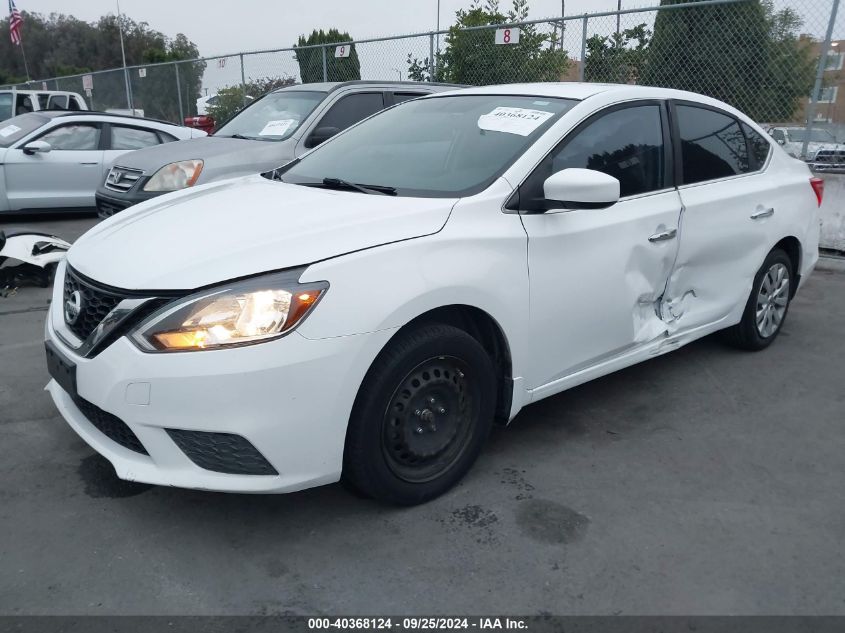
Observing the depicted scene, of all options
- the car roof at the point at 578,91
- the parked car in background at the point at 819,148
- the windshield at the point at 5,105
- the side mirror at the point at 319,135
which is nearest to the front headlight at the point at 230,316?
the car roof at the point at 578,91

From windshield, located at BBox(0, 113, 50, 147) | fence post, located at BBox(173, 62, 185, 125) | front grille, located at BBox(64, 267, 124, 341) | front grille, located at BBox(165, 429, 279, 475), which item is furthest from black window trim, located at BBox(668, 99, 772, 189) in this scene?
fence post, located at BBox(173, 62, 185, 125)

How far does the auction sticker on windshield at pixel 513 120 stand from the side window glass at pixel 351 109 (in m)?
3.69

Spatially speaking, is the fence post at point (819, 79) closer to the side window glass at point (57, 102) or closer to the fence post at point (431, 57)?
the fence post at point (431, 57)

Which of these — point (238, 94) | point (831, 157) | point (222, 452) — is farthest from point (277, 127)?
point (238, 94)

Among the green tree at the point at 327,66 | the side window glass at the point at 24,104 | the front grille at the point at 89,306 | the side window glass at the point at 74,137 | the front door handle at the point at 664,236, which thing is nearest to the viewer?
the front grille at the point at 89,306

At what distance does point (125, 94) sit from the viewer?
19109 millimetres

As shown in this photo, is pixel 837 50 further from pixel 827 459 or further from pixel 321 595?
pixel 321 595

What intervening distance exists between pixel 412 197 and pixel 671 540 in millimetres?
1661

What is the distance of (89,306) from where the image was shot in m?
2.77

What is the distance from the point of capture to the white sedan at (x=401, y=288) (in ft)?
8.17

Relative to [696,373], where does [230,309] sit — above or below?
above

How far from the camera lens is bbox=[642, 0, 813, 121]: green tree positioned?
766cm

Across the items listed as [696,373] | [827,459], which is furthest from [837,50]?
[827,459]

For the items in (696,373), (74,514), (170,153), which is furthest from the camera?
(170,153)
